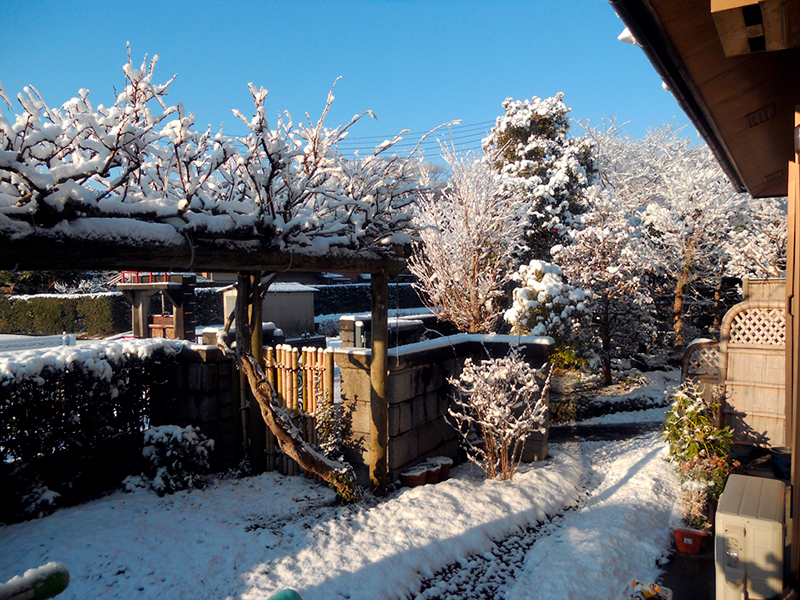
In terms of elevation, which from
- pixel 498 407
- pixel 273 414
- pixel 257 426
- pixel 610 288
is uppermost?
pixel 610 288

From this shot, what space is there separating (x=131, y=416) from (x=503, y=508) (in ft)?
13.9

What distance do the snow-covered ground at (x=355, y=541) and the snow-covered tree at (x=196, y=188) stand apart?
75cm

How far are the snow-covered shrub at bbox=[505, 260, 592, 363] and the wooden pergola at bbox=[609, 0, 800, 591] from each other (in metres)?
6.49

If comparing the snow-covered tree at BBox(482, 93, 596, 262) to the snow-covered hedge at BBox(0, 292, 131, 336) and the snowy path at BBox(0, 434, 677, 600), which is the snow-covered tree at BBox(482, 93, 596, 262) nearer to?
the snowy path at BBox(0, 434, 677, 600)

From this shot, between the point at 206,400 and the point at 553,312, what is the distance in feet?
24.9

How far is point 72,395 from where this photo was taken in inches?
193

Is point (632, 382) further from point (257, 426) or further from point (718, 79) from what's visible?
point (718, 79)

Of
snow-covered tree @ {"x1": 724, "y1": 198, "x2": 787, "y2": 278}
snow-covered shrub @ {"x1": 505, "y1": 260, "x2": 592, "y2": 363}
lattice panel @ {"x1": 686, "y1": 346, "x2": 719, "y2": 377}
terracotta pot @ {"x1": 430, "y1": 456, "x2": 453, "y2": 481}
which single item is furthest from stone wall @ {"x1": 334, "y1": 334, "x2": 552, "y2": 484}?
snow-covered tree @ {"x1": 724, "y1": 198, "x2": 787, "y2": 278}

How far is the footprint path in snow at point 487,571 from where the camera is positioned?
376 cm

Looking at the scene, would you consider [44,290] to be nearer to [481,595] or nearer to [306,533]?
[306,533]

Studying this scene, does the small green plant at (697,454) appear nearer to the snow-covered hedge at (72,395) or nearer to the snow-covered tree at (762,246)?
the snow-covered hedge at (72,395)

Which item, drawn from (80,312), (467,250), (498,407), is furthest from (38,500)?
(80,312)

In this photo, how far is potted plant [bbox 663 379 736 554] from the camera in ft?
15.9

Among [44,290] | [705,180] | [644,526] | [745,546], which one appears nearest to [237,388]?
[644,526]
